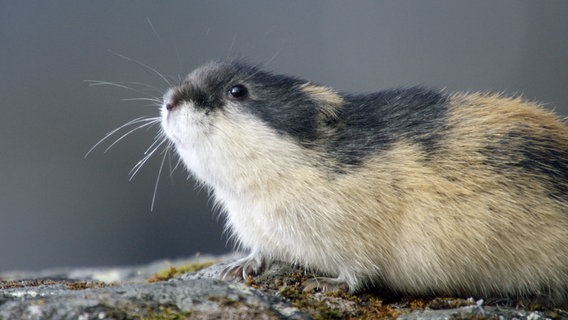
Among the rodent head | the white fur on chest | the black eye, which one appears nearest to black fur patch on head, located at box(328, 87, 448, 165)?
the rodent head

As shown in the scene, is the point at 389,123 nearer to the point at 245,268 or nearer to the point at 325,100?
the point at 325,100

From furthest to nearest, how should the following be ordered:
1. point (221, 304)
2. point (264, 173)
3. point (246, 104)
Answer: point (246, 104) < point (264, 173) < point (221, 304)

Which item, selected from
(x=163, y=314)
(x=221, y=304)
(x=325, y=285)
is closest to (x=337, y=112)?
(x=325, y=285)

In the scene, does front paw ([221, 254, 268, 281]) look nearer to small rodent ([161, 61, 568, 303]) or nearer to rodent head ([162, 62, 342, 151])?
small rodent ([161, 61, 568, 303])

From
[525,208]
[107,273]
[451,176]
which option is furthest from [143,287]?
[107,273]

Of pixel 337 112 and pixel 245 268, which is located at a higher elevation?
pixel 337 112

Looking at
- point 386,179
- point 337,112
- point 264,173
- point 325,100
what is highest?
point 325,100

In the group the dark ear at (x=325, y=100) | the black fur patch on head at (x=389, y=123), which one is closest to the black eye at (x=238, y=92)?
the dark ear at (x=325, y=100)
